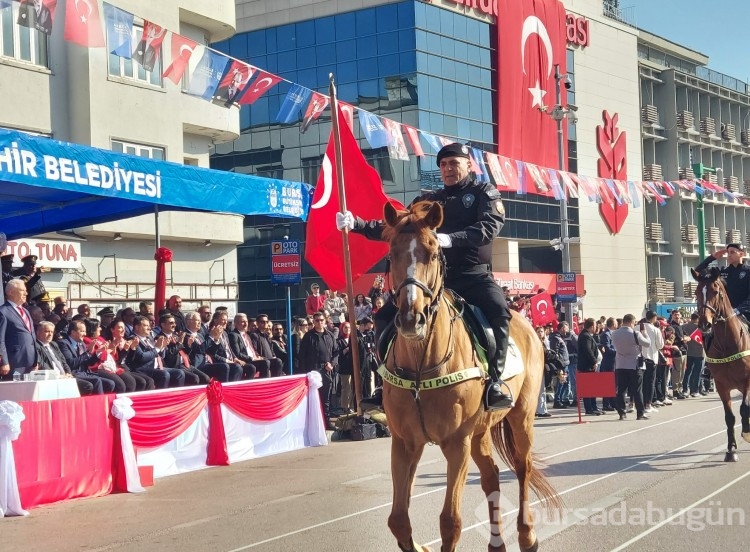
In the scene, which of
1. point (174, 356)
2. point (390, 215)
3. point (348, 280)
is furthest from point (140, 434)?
point (390, 215)

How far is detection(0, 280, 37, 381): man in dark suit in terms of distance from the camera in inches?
442

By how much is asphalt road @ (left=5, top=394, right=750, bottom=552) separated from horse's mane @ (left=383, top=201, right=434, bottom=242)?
270 centimetres

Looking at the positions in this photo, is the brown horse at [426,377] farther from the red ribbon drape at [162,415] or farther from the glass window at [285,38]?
the glass window at [285,38]

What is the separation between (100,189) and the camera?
13.2 m

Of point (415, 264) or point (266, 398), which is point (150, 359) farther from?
point (415, 264)

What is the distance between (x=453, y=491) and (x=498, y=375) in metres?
1.07

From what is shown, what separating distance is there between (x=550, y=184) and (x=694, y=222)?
1994 inches

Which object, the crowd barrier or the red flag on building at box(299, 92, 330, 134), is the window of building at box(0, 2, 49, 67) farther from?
the crowd barrier

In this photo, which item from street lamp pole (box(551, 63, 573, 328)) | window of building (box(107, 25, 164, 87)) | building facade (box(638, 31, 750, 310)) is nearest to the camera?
window of building (box(107, 25, 164, 87))

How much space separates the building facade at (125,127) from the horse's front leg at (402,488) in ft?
64.1

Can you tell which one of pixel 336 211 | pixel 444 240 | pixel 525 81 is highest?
pixel 525 81

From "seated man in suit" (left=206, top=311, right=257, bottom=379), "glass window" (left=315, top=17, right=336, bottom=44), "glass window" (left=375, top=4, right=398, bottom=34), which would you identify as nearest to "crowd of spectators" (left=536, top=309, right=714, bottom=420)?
"seated man in suit" (left=206, top=311, right=257, bottom=379)

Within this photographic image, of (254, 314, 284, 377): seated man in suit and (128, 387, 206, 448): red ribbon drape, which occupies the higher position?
(254, 314, 284, 377): seated man in suit

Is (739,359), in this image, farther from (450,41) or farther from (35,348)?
(450,41)
